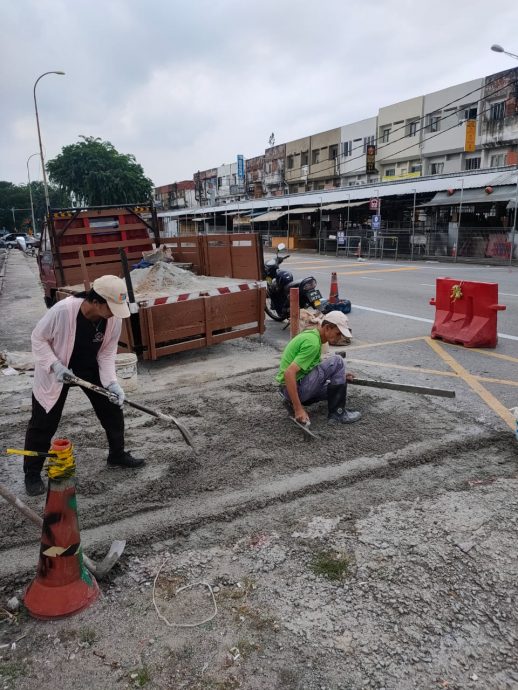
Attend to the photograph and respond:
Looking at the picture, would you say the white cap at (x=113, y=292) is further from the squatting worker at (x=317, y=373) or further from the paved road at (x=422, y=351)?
the paved road at (x=422, y=351)

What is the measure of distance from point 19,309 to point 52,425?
10.8 m

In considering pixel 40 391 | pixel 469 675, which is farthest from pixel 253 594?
pixel 40 391

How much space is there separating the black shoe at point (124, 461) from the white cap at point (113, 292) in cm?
126

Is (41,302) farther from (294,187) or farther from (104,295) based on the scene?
(294,187)

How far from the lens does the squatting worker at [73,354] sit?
346cm

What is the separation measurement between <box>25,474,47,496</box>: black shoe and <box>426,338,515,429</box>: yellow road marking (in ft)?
13.1

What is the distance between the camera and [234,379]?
622 cm

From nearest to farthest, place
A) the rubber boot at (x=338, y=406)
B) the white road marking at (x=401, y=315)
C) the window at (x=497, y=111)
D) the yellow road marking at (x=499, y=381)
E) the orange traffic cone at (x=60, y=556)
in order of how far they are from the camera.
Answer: the orange traffic cone at (x=60, y=556) < the rubber boot at (x=338, y=406) < the yellow road marking at (x=499, y=381) < the white road marking at (x=401, y=315) < the window at (x=497, y=111)

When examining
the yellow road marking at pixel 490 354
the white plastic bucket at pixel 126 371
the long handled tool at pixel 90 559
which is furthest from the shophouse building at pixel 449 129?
the long handled tool at pixel 90 559

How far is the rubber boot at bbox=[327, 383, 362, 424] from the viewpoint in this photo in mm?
4719

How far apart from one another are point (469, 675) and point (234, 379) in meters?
4.35

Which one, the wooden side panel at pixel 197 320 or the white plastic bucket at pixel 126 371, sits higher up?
the wooden side panel at pixel 197 320

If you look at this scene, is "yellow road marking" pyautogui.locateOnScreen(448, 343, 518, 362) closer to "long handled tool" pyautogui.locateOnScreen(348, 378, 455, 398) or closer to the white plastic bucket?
"long handled tool" pyautogui.locateOnScreen(348, 378, 455, 398)

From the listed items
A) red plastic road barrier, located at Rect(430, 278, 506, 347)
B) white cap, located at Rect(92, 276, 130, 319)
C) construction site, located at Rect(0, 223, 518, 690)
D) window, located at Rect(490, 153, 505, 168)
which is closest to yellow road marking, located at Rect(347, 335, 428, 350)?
red plastic road barrier, located at Rect(430, 278, 506, 347)
